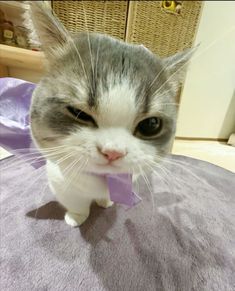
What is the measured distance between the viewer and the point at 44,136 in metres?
0.43

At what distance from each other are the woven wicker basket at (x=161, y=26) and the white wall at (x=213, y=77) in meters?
0.03

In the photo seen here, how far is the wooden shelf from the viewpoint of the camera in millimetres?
416

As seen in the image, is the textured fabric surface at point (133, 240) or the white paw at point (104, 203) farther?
the white paw at point (104, 203)

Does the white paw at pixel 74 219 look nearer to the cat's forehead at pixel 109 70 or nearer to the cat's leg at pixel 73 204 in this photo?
the cat's leg at pixel 73 204

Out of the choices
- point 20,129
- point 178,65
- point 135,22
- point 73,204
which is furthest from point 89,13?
point 73,204

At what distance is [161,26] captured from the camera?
1.43 feet

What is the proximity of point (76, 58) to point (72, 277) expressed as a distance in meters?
0.42

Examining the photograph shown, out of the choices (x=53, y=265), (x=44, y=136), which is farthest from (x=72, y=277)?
(x=44, y=136)

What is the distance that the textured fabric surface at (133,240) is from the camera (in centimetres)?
50

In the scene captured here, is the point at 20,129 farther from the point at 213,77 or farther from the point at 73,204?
the point at 213,77

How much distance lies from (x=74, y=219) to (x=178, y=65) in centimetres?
44

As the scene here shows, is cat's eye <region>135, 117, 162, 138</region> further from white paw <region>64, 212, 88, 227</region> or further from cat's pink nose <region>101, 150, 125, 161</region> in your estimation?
white paw <region>64, 212, 88, 227</region>

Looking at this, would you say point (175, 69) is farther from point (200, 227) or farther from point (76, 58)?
point (200, 227)

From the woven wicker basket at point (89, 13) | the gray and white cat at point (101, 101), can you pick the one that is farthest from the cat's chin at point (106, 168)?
the woven wicker basket at point (89, 13)
